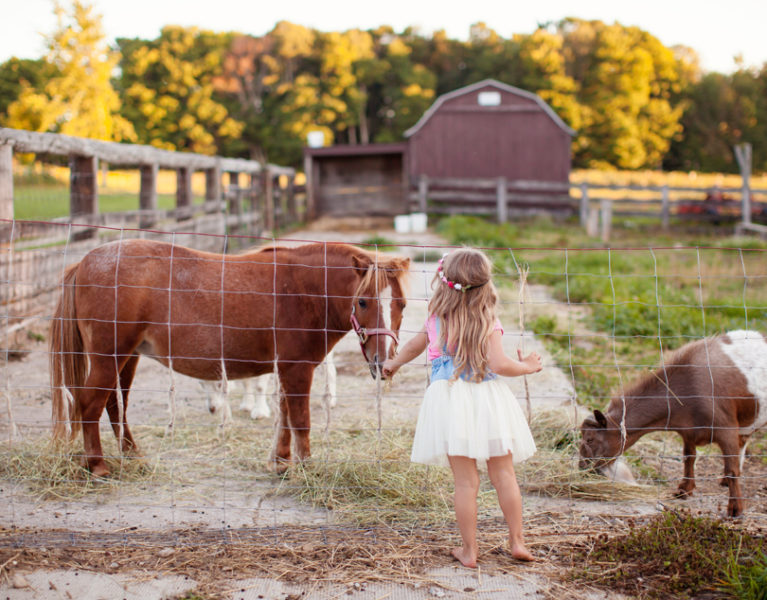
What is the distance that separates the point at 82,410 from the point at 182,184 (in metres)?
8.26

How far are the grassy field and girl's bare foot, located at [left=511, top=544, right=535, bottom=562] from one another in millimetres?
1176

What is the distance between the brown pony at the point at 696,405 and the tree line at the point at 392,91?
36554 mm

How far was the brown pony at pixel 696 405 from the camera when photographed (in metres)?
4.21

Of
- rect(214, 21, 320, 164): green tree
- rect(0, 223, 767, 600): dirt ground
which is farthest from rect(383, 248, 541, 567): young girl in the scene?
rect(214, 21, 320, 164): green tree

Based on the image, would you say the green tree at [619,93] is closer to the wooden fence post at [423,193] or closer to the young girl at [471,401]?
the wooden fence post at [423,193]

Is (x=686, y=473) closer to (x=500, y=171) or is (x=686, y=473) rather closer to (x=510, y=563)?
(x=510, y=563)

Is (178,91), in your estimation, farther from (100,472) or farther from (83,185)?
(100,472)

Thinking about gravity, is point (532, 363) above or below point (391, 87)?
below

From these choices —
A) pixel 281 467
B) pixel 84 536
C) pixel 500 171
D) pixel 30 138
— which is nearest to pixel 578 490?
pixel 281 467

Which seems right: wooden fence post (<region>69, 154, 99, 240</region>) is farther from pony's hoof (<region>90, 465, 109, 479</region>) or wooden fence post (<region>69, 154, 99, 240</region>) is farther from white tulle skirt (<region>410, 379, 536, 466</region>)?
white tulle skirt (<region>410, 379, 536, 466</region>)

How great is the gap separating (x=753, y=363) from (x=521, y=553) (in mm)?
2233

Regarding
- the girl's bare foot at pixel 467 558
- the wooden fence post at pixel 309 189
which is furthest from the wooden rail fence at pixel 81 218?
the wooden fence post at pixel 309 189

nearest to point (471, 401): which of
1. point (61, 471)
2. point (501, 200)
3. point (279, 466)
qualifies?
point (279, 466)

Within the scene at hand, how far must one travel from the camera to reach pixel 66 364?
4.39 m
